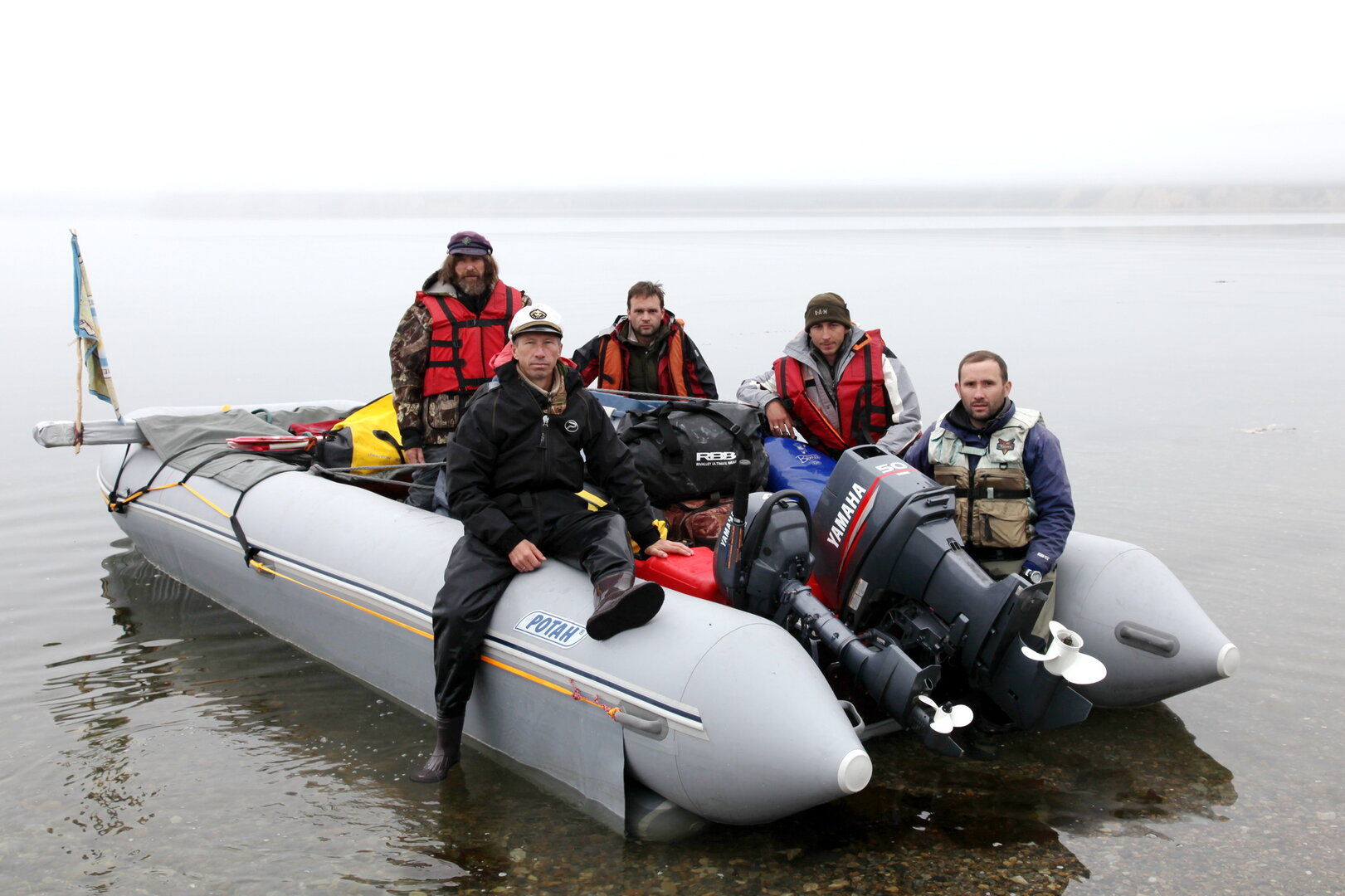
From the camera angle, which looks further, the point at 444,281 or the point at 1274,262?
the point at 1274,262

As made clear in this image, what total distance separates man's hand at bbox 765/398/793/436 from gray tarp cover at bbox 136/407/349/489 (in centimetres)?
238

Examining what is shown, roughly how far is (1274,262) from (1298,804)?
33.3 metres

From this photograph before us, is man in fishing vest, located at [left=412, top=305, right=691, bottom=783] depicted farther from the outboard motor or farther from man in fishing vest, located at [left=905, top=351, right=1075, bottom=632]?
man in fishing vest, located at [left=905, top=351, right=1075, bottom=632]

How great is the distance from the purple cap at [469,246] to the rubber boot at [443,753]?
2.15 m

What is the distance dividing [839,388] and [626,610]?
72.9 inches

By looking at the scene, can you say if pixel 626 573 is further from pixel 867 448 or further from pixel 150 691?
pixel 150 691

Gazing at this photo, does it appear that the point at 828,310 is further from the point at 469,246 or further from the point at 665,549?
the point at 469,246

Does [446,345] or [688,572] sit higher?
[446,345]

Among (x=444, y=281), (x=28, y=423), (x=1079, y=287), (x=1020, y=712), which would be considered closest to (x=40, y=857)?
(x=444, y=281)

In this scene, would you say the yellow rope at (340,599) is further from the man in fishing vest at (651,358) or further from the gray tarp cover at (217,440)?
the man in fishing vest at (651,358)

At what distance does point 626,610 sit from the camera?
11.0ft

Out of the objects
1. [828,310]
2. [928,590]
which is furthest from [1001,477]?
[828,310]

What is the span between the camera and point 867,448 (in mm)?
3859

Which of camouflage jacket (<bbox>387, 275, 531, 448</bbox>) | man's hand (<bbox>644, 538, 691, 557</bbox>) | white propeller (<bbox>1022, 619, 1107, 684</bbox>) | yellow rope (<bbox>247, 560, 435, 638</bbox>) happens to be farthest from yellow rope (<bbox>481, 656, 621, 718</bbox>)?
camouflage jacket (<bbox>387, 275, 531, 448</bbox>)
